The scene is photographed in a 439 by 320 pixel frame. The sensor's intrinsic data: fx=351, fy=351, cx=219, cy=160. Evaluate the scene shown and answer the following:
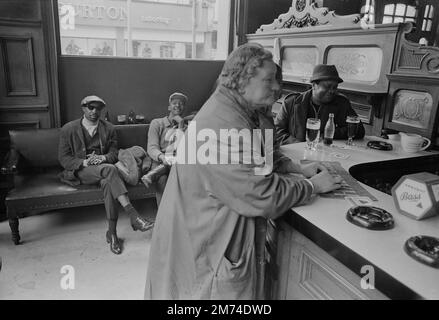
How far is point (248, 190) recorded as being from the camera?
1303 millimetres

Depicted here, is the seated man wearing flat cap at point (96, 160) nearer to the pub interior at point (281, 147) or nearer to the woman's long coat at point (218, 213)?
the pub interior at point (281, 147)

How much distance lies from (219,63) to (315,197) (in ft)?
12.9

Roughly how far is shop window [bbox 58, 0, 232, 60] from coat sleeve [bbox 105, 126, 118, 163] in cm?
213

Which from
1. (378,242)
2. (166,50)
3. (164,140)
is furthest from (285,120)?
(166,50)

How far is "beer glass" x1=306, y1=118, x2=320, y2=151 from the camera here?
2.16 meters

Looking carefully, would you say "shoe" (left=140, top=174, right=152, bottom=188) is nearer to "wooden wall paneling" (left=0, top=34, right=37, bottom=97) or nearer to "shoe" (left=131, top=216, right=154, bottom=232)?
"shoe" (left=131, top=216, right=154, bottom=232)

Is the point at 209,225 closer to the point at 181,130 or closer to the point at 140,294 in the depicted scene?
the point at 140,294

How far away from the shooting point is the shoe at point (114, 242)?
117 inches

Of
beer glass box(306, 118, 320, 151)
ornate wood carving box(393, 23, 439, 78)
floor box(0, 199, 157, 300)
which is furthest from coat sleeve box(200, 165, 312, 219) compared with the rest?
ornate wood carving box(393, 23, 439, 78)

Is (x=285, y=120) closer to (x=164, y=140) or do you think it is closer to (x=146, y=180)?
(x=164, y=140)

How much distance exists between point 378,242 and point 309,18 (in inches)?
134

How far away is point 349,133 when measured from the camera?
2.56 meters
